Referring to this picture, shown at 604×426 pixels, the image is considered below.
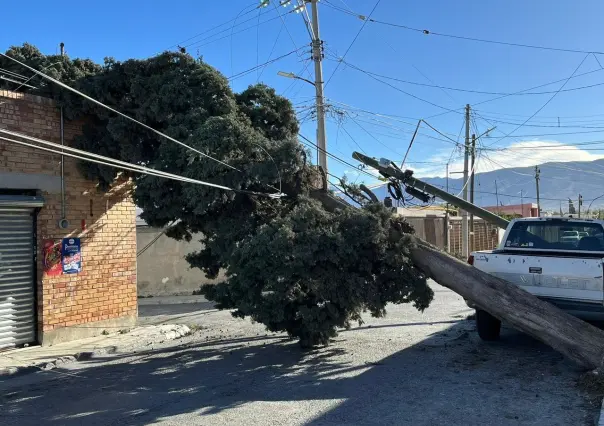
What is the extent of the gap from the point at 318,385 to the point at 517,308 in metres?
2.96

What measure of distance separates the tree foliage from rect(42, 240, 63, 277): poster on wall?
148 centimetres

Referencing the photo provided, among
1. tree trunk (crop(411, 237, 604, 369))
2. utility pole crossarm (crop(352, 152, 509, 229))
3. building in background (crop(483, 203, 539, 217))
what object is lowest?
tree trunk (crop(411, 237, 604, 369))

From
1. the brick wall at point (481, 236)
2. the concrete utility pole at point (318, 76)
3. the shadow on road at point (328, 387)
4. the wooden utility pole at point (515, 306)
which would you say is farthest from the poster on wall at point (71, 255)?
the brick wall at point (481, 236)

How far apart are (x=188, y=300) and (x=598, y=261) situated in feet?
37.8

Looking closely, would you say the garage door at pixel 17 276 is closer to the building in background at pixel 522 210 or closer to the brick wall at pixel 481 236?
the brick wall at pixel 481 236

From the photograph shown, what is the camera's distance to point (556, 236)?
8961mm

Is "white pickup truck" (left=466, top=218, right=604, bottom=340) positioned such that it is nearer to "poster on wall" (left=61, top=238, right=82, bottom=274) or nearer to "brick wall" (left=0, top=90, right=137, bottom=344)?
"brick wall" (left=0, top=90, right=137, bottom=344)

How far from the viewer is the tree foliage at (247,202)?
745 centimetres

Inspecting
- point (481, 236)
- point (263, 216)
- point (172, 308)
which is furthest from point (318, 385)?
point (481, 236)

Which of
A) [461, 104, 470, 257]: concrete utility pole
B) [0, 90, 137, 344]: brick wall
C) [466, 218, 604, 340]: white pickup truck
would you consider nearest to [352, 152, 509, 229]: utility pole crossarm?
[466, 218, 604, 340]: white pickup truck

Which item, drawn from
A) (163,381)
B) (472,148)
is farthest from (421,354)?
(472,148)

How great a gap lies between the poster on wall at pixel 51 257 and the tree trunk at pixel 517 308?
6400 mm

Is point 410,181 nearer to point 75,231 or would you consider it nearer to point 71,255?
point 75,231

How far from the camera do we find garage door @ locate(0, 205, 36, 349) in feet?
29.7
